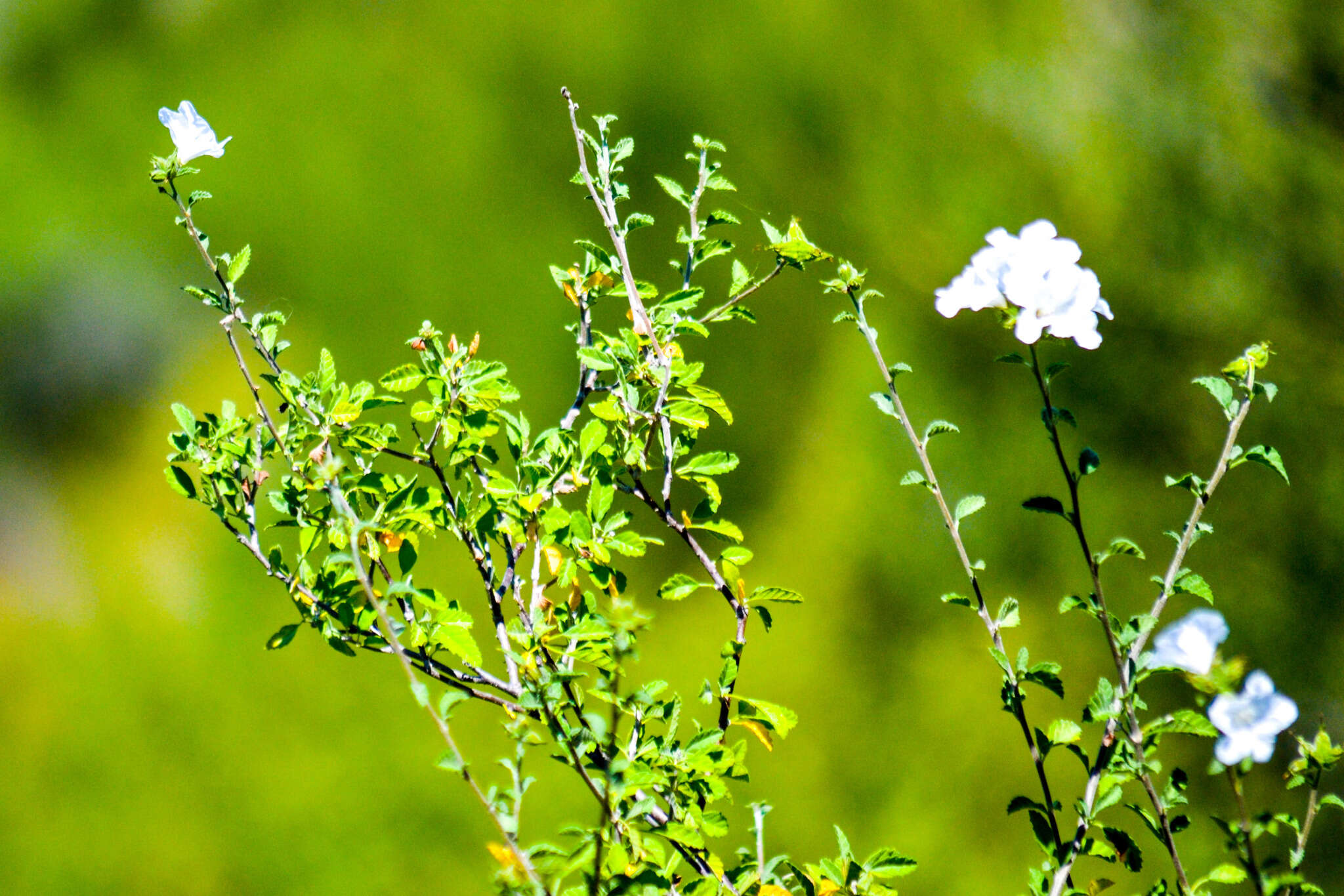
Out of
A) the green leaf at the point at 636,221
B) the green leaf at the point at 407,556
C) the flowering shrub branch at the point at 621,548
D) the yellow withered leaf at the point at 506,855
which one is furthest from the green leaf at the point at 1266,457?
the green leaf at the point at 407,556

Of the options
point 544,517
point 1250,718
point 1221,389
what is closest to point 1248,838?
point 1250,718

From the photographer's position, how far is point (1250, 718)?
27.4 inches

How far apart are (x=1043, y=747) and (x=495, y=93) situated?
1.77 metres

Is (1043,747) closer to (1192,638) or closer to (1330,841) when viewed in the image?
(1192,638)

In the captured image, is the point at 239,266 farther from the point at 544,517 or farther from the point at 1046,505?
the point at 1046,505

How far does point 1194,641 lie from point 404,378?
81 cm

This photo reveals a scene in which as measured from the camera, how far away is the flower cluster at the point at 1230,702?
67 centimetres

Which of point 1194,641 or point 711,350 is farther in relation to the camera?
point 711,350

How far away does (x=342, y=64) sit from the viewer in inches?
79.9

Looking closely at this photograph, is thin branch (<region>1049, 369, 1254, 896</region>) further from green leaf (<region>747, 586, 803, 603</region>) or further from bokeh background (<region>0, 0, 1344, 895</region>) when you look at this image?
bokeh background (<region>0, 0, 1344, 895</region>)

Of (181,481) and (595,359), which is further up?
(595,359)

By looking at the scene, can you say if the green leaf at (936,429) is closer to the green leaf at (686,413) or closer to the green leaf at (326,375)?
the green leaf at (686,413)

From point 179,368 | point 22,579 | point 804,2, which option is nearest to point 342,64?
point 179,368

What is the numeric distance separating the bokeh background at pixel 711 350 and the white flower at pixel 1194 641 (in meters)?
1.24
